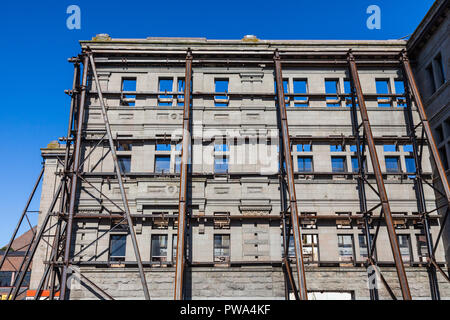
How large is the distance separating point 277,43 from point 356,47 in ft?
14.7

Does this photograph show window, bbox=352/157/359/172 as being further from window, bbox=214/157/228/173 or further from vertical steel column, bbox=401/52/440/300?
window, bbox=214/157/228/173

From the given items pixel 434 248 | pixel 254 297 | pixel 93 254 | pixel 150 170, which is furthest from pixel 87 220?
pixel 434 248

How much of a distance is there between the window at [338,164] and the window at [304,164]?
3.94ft

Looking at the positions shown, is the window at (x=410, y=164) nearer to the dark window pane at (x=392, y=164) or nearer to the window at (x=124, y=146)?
the dark window pane at (x=392, y=164)

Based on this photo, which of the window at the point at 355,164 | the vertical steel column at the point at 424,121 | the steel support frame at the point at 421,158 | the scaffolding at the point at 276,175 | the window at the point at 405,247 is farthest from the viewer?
the window at the point at 355,164

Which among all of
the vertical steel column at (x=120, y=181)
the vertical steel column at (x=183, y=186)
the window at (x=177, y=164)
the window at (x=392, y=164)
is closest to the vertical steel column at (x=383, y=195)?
the window at (x=392, y=164)

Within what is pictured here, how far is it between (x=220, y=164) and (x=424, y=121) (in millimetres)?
10146

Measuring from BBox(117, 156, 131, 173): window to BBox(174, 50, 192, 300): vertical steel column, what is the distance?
10.6 feet

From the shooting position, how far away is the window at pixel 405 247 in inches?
789

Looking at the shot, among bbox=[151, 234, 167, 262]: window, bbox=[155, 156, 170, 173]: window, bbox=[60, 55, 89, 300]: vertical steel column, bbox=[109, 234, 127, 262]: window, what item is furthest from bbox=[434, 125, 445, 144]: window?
bbox=[60, 55, 89, 300]: vertical steel column

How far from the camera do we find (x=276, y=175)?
20812 mm

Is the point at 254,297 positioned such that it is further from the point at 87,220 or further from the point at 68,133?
the point at 68,133

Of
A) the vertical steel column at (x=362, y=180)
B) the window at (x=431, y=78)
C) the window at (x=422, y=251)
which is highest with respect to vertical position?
the window at (x=431, y=78)

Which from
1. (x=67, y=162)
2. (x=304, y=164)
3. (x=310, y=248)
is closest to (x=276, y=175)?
(x=304, y=164)
